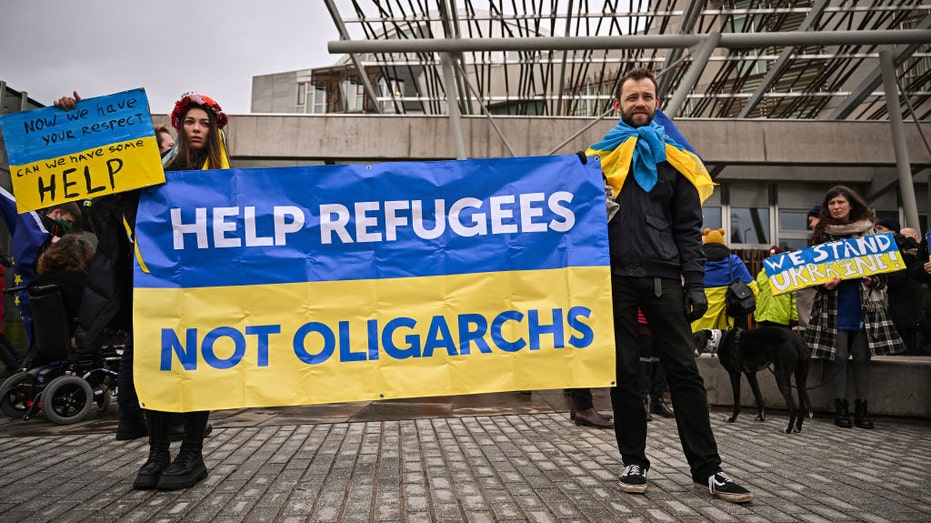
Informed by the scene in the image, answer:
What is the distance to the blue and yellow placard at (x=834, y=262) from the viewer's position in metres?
5.79

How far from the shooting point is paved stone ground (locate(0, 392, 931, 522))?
10.1ft

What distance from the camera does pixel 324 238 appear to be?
3742mm

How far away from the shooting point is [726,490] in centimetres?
322

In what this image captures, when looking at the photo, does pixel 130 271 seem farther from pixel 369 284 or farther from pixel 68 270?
pixel 68 270

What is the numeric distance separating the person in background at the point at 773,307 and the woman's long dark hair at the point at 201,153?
19.1ft

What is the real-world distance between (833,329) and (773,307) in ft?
3.88

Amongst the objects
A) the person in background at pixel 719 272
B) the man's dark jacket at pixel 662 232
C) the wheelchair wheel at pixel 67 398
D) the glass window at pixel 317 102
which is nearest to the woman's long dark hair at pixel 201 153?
the man's dark jacket at pixel 662 232

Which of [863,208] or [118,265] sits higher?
[863,208]

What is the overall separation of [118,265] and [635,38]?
33.5 ft

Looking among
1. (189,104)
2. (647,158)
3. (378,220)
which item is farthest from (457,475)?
(189,104)

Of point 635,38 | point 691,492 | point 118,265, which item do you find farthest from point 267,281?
point 635,38

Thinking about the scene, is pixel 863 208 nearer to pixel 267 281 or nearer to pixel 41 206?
pixel 267 281

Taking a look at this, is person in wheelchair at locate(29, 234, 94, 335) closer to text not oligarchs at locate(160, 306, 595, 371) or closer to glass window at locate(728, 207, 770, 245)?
text not oligarchs at locate(160, 306, 595, 371)

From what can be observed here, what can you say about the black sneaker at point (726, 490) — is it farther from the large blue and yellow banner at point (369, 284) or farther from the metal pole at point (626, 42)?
the metal pole at point (626, 42)
